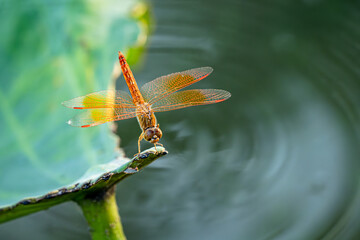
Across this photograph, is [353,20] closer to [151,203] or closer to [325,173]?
[325,173]

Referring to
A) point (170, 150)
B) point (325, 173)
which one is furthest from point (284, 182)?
point (170, 150)

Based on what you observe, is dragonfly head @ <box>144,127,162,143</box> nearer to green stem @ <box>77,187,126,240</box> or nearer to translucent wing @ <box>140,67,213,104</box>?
translucent wing @ <box>140,67,213,104</box>

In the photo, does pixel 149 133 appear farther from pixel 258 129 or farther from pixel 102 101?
pixel 258 129

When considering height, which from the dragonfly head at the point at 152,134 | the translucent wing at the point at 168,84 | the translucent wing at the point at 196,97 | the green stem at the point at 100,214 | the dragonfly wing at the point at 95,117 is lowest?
the green stem at the point at 100,214

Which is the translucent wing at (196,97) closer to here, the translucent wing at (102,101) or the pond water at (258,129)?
the translucent wing at (102,101)

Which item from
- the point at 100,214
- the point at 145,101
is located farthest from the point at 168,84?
the point at 100,214

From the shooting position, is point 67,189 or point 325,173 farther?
point 325,173

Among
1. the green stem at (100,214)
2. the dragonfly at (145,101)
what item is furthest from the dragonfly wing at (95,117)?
the green stem at (100,214)
